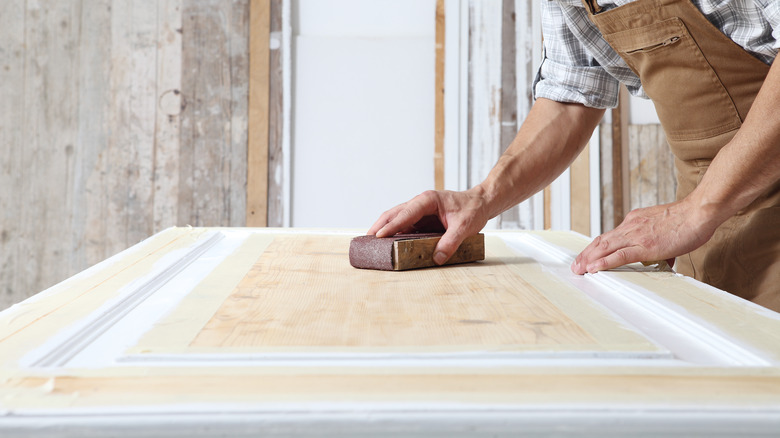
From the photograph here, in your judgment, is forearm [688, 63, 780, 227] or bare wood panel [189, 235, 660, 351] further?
forearm [688, 63, 780, 227]

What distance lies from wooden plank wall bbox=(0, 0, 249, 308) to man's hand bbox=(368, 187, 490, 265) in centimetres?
191

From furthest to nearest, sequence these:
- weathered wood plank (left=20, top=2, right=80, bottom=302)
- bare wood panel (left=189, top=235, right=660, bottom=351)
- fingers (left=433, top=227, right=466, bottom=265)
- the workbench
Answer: weathered wood plank (left=20, top=2, right=80, bottom=302) → fingers (left=433, top=227, right=466, bottom=265) → bare wood panel (left=189, top=235, right=660, bottom=351) → the workbench

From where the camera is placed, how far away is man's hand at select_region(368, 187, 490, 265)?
1035 mm

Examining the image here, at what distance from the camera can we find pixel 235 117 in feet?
9.39

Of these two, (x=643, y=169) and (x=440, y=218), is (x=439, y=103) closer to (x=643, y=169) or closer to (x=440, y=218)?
(x=643, y=169)

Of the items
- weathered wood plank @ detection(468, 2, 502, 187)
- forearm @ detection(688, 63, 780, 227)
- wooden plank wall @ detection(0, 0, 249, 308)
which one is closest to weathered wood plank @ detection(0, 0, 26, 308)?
wooden plank wall @ detection(0, 0, 249, 308)

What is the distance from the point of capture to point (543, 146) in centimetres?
137

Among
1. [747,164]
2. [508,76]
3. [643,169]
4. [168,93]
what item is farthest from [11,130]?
[747,164]

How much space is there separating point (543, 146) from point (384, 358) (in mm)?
969

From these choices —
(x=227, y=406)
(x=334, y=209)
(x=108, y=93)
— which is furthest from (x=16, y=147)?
(x=227, y=406)

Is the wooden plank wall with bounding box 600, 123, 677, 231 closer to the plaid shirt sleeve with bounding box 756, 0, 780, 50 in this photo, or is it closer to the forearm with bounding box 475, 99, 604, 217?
the forearm with bounding box 475, 99, 604, 217

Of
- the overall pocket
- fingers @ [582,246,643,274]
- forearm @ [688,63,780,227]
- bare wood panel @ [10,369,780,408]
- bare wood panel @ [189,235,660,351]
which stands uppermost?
the overall pocket

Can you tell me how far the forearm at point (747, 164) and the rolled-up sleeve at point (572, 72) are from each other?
48 cm

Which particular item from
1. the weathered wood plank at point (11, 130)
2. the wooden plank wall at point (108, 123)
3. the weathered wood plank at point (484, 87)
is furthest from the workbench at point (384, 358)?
the weathered wood plank at point (11, 130)
